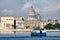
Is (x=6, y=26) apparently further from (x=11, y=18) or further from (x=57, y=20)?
(x=57, y=20)

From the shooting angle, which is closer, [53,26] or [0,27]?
[0,27]

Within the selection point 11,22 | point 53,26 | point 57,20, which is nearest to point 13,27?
point 11,22

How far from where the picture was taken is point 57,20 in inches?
7761

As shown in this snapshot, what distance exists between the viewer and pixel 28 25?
188500 millimetres

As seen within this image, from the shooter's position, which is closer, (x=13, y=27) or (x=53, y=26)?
(x=13, y=27)

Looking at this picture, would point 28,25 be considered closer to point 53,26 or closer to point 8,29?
point 53,26

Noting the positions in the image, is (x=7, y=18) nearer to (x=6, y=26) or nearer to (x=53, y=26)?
(x=6, y=26)

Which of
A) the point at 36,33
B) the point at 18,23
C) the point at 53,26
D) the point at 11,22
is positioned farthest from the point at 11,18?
the point at 36,33

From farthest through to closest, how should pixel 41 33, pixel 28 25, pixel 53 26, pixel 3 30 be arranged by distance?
pixel 28 25 < pixel 53 26 < pixel 3 30 < pixel 41 33

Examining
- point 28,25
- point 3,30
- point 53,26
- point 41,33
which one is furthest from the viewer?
point 28,25

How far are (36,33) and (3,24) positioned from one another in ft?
242

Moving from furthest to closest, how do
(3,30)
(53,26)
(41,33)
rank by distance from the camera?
(53,26), (3,30), (41,33)

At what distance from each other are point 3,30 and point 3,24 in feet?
23.4

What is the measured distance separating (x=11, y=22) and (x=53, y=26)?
2428cm
